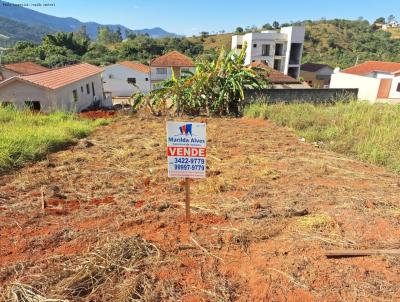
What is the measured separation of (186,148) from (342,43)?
61.1 metres

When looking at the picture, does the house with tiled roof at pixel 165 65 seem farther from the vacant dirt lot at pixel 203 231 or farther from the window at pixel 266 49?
the vacant dirt lot at pixel 203 231

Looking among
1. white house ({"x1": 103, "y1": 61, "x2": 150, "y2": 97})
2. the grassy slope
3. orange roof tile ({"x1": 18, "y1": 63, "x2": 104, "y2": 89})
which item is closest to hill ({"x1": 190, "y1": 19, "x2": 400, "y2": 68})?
the grassy slope

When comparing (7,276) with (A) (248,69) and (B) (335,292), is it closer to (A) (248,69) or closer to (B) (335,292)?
(B) (335,292)

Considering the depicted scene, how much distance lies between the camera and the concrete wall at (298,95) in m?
12.6

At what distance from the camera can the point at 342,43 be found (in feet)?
180

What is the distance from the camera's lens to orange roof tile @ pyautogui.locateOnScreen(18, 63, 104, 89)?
45.2 feet

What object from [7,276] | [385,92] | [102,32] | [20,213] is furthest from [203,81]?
[102,32]

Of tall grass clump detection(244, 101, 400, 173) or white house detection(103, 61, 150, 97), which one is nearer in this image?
tall grass clump detection(244, 101, 400, 173)

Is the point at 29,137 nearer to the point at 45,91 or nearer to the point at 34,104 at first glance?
the point at 45,91

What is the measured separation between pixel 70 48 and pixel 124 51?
901 centimetres

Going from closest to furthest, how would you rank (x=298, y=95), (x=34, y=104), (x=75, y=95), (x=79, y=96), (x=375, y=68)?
(x=298, y=95)
(x=34, y=104)
(x=75, y=95)
(x=79, y=96)
(x=375, y=68)

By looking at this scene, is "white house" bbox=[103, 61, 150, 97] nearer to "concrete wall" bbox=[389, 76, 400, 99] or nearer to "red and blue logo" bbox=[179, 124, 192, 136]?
"concrete wall" bbox=[389, 76, 400, 99]

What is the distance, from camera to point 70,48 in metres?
51.0

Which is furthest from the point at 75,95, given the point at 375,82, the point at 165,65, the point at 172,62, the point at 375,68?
the point at 375,68
